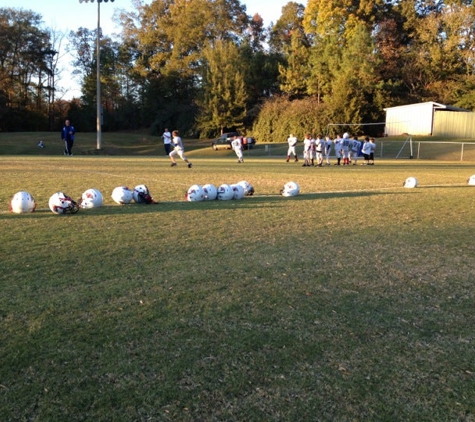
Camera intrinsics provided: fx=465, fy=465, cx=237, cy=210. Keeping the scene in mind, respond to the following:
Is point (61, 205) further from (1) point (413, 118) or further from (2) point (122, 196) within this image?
(1) point (413, 118)

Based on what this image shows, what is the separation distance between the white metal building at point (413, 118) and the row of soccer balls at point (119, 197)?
38713 mm

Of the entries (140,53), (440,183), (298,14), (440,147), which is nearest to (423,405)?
(440,183)

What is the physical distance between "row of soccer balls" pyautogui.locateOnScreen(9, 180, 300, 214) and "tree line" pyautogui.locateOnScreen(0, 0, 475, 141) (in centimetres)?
4300

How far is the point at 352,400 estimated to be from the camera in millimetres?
3008

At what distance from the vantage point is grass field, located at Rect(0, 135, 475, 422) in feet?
9.82

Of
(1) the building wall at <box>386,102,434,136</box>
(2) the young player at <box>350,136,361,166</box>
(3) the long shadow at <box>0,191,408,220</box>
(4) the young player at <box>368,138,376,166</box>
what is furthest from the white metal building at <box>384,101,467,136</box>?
(3) the long shadow at <box>0,191,408,220</box>

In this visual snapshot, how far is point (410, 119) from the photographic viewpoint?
4869 centimetres

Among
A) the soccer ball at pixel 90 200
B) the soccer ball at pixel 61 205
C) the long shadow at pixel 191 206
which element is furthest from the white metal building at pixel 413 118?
the soccer ball at pixel 61 205

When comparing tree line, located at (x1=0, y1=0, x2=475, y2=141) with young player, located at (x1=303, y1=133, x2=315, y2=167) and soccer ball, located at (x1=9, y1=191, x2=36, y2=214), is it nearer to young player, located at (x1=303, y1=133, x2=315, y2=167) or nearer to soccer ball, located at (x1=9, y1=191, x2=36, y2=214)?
young player, located at (x1=303, y1=133, x2=315, y2=167)

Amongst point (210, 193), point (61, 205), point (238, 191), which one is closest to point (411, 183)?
point (238, 191)

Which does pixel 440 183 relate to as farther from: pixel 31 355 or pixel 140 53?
pixel 140 53

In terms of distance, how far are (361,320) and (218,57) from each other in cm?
6490

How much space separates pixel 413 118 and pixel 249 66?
89.3ft

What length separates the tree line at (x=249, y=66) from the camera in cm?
5478
